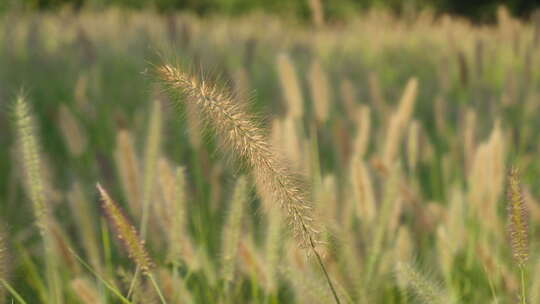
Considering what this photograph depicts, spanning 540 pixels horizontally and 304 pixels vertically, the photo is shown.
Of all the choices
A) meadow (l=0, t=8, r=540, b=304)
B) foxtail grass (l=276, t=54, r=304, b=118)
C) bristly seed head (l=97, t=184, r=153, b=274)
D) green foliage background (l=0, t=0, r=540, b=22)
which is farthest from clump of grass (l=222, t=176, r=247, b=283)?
green foliage background (l=0, t=0, r=540, b=22)

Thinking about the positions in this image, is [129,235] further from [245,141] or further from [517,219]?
[517,219]

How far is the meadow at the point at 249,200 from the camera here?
62 cm

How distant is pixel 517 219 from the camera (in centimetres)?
60

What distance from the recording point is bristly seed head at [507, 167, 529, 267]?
0.60 m

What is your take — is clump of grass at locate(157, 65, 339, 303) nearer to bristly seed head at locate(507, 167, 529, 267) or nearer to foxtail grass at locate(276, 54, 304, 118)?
bristly seed head at locate(507, 167, 529, 267)

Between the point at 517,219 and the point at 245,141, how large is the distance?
240 mm

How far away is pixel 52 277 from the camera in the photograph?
0.83 meters

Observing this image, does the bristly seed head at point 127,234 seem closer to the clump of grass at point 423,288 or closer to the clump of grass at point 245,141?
the clump of grass at point 245,141

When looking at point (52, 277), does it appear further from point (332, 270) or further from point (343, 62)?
point (343, 62)

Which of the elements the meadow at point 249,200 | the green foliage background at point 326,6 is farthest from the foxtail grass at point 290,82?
the green foliage background at point 326,6

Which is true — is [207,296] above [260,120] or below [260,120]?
below

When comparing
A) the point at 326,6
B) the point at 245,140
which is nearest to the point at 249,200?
the point at 245,140

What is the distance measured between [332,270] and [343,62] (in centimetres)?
350

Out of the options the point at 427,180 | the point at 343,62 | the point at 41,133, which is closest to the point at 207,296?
the point at 427,180
